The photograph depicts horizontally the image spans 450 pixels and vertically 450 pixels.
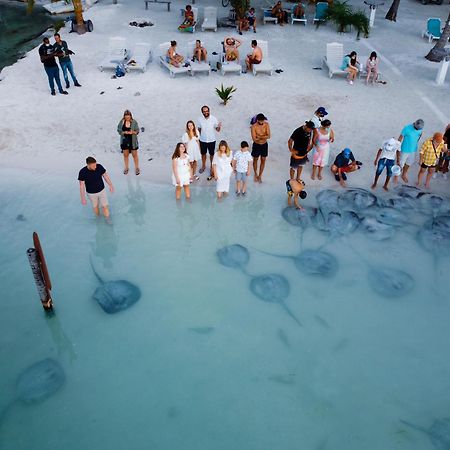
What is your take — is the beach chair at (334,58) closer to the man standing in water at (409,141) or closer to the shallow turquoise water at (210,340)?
the man standing in water at (409,141)

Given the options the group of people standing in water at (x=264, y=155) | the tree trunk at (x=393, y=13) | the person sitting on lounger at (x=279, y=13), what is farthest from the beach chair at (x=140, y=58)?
the tree trunk at (x=393, y=13)

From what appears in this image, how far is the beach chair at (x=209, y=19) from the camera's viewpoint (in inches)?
752

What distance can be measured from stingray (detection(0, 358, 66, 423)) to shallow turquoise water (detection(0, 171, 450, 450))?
95 millimetres

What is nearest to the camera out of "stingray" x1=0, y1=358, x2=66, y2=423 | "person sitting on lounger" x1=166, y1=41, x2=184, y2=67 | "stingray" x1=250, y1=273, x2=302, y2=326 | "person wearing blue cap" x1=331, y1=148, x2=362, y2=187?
"stingray" x1=0, y1=358, x2=66, y2=423

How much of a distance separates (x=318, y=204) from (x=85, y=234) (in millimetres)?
5065

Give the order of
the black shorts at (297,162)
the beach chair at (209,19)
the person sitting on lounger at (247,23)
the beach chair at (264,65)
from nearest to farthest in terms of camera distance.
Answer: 1. the black shorts at (297,162)
2. the beach chair at (264,65)
3. the beach chair at (209,19)
4. the person sitting on lounger at (247,23)

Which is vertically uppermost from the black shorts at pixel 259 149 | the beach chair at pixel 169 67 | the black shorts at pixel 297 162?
the beach chair at pixel 169 67

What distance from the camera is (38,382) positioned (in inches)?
266

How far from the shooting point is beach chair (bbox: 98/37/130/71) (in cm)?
1540

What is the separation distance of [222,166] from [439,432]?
5.97m

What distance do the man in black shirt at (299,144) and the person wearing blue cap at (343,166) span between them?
850 millimetres

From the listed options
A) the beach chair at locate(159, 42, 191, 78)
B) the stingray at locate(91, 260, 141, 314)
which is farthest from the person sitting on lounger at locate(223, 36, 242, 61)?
the stingray at locate(91, 260, 141, 314)

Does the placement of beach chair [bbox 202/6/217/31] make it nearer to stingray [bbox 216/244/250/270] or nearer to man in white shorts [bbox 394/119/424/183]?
man in white shorts [bbox 394/119/424/183]

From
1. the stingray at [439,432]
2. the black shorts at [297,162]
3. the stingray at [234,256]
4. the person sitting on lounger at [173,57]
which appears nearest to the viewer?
the stingray at [439,432]
